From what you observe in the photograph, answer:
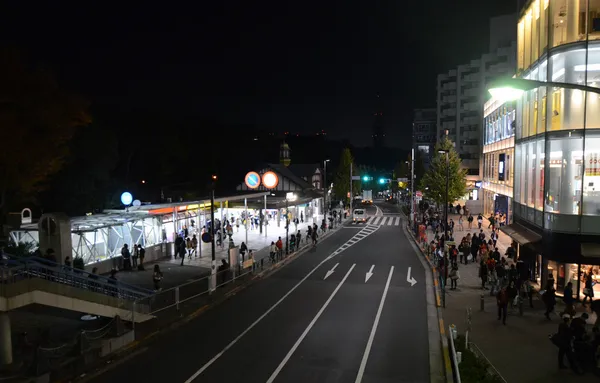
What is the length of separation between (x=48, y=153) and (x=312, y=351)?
64.7 ft

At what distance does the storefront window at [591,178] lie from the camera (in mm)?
17422

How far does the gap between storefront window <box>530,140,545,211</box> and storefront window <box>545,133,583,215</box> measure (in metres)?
0.92

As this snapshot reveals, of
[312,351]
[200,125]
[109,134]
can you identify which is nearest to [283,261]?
[312,351]

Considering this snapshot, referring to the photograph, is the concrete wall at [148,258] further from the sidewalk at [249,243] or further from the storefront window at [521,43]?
the storefront window at [521,43]

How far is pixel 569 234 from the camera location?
57.7 ft

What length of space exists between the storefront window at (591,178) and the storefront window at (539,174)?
1.90 meters

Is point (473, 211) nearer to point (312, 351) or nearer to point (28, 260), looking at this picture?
point (312, 351)

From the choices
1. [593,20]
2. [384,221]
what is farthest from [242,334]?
[384,221]

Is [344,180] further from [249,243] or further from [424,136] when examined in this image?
[424,136]

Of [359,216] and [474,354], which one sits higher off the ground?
[474,354]

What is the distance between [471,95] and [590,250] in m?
72.2

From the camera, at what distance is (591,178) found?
17.5m

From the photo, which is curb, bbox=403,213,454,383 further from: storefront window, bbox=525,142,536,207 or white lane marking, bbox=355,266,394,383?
storefront window, bbox=525,142,536,207

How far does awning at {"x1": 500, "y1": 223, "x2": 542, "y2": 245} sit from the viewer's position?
64.1 feet
